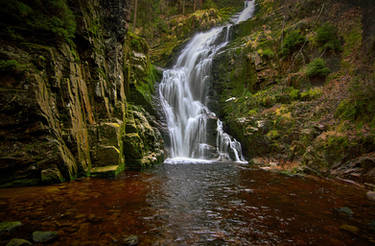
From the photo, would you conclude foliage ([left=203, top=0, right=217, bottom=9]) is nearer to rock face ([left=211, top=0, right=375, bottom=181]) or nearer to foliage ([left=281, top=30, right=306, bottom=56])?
rock face ([left=211, top=0, right=375, bottom=181])

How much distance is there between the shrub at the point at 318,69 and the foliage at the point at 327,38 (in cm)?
98

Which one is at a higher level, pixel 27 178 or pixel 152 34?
pixel 152 34

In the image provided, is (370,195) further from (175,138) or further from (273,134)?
(175,138)

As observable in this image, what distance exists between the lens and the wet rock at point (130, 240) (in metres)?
2.81

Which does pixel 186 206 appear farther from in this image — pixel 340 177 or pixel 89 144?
pixel 340 177

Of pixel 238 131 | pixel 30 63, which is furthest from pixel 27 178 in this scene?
pixel 238 131

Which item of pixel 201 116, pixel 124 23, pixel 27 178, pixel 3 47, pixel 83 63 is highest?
pixel 124 23

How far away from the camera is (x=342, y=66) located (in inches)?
421

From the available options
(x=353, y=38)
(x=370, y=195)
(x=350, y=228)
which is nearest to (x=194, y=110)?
(x=353, y=38)

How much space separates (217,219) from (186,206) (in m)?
0.97

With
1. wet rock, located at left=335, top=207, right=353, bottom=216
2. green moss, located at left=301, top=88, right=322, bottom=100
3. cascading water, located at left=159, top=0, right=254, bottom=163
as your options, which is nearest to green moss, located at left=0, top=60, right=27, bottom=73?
cascading water, located at left=159, top=0, right=254, bottom=163

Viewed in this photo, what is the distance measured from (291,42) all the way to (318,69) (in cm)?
343

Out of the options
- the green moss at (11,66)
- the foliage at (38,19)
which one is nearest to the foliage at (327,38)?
the foliage at (38,19)

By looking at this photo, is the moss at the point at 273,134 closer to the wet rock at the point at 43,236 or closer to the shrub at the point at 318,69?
the shrub at the point at 318,69
